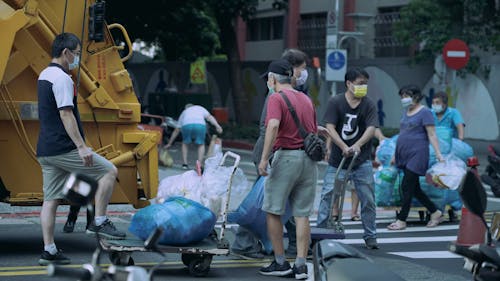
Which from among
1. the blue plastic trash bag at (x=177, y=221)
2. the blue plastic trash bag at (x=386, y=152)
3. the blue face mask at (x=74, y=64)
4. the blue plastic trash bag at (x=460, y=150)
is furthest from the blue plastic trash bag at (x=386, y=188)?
the blue face mask at (x=74, y=64)

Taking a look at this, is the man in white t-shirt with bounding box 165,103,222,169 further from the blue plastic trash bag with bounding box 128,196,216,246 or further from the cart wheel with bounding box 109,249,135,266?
the cart wheel with bounding box 109,249,135,266

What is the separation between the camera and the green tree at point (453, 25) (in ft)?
87.6

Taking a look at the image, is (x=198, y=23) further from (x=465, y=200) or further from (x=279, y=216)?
(x=465, y=200)

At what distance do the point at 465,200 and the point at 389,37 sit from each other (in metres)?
29.9

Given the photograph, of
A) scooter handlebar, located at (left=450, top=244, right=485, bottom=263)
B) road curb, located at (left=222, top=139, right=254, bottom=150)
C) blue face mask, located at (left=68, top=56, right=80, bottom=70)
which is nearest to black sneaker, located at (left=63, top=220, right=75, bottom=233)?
blue face mask, located at (left=68, top=56, right=80, bottom=70)

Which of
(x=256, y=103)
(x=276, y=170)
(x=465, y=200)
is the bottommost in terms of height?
(x=256, y=103)

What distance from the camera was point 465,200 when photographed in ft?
14.6

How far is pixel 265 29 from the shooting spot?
4331 centimetres

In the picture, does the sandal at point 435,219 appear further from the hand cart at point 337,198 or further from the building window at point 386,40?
the building window at point 386,40

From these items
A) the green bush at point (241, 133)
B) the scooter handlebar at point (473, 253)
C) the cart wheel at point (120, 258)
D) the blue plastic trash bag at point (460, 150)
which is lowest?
the green bush at point (241, 133)

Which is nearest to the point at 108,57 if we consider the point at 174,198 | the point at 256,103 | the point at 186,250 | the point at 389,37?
the point at 174,198

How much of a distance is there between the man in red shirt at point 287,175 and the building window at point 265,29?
3287 centimetres

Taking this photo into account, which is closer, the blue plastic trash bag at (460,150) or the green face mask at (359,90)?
the green face mask at (359,90)

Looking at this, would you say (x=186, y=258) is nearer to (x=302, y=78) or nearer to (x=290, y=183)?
(x=290, y=183)
